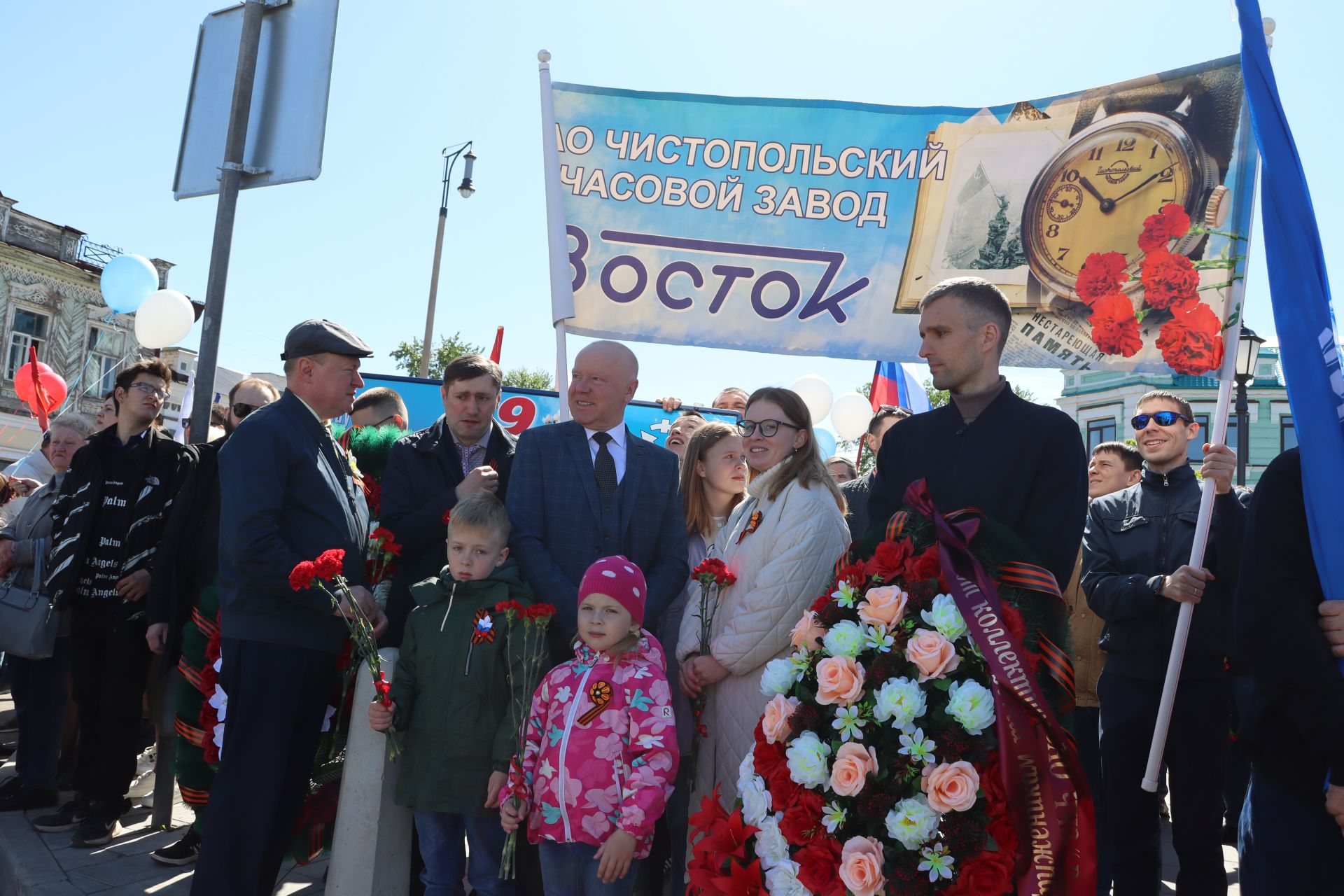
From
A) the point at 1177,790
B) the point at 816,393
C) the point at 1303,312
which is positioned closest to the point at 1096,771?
the point at 1177,790

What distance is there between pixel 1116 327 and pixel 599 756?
2955 millimetres

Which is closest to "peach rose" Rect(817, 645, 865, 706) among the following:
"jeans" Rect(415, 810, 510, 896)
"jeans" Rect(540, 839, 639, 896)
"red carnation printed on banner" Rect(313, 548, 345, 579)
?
"jeans" Rect(540, 839, 639, 896)

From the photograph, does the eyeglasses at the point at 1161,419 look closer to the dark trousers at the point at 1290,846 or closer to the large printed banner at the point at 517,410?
the dark trousers at the point at 1290,846

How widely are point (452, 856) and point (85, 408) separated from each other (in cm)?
3213

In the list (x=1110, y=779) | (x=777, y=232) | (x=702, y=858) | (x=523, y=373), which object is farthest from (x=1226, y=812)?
(x=523, y=373)

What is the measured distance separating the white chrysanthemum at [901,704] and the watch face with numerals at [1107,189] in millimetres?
2948

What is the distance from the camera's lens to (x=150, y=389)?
17.0ft

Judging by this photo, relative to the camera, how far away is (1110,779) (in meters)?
4.06

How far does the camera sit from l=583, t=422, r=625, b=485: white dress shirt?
12.9 ft

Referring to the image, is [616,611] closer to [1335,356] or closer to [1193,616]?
[1335,356]

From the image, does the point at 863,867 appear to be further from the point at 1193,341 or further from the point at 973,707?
the point at 1193,341

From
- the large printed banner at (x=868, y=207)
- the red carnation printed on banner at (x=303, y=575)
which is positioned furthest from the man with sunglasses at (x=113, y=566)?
the large printed banner at (x=868, y=207)

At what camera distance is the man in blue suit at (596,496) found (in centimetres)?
378

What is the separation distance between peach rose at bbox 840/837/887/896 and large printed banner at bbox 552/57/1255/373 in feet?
9.45
